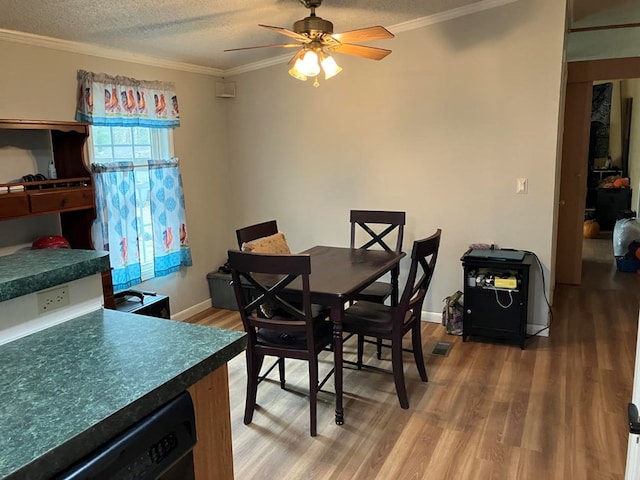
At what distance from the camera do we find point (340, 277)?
2.94 metres

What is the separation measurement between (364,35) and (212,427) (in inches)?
89.3

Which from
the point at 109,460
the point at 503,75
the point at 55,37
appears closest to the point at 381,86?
the point at 503,75

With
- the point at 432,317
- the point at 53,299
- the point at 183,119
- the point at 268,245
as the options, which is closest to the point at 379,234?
the point at 432,317

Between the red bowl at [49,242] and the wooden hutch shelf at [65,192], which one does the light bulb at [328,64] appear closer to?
the wooden hutch shelf at [65,192]

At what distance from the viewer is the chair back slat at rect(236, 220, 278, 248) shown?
3.48 meters

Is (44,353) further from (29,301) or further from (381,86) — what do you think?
(381,86)

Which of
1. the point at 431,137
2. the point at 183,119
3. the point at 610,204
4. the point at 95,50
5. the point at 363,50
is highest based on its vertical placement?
the point at 95,50

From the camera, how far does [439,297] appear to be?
4.34m

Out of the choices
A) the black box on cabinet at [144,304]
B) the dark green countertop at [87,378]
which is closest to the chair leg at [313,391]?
the dark green countertop at [87,378]

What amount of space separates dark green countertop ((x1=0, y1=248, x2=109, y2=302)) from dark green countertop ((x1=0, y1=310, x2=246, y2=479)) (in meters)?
0.14

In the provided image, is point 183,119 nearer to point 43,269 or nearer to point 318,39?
point 318,39

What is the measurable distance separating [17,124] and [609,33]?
5317 millimetres

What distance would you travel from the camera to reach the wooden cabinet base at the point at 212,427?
126cm

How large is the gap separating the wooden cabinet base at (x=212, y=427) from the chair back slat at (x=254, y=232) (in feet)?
6.93
